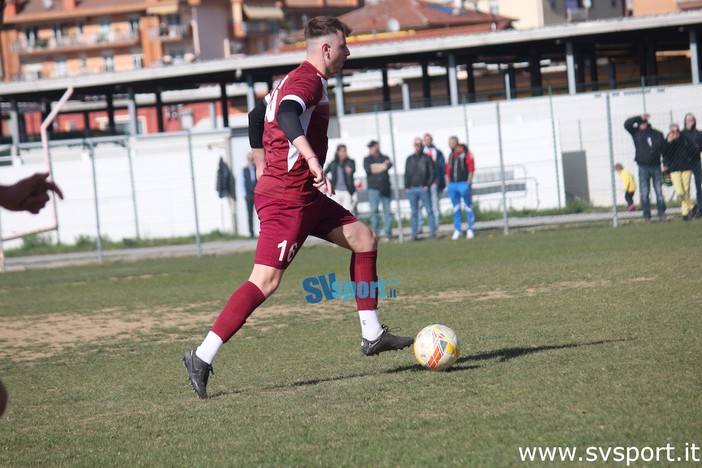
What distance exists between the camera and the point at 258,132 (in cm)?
705

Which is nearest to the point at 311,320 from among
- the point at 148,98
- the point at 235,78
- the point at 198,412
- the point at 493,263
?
the point at 198,412

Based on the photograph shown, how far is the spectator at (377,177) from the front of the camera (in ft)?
72.8

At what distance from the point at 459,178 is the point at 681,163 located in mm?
4473

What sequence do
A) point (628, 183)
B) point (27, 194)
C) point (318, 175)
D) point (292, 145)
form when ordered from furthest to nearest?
point (628, 183), point (292, 145), point (318, 175), point (27, 194)

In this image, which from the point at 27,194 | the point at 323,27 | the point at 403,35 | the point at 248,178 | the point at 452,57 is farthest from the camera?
the point at 403,35

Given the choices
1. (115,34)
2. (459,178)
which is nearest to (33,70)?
(115,34)

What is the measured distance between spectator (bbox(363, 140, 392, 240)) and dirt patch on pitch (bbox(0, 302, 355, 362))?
9.69 meters

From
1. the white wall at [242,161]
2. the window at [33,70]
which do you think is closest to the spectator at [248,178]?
the white wall at [242,161]

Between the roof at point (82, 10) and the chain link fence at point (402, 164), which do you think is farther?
the roof at point (82, 10)

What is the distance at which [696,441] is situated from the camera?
472cm

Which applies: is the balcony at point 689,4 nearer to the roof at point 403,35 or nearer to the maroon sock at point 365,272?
the roof at point 403,35

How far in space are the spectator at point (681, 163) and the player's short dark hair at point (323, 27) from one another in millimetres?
15436

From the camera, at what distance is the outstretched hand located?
11.9 feet

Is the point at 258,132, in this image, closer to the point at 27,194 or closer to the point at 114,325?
the point at 27,194
